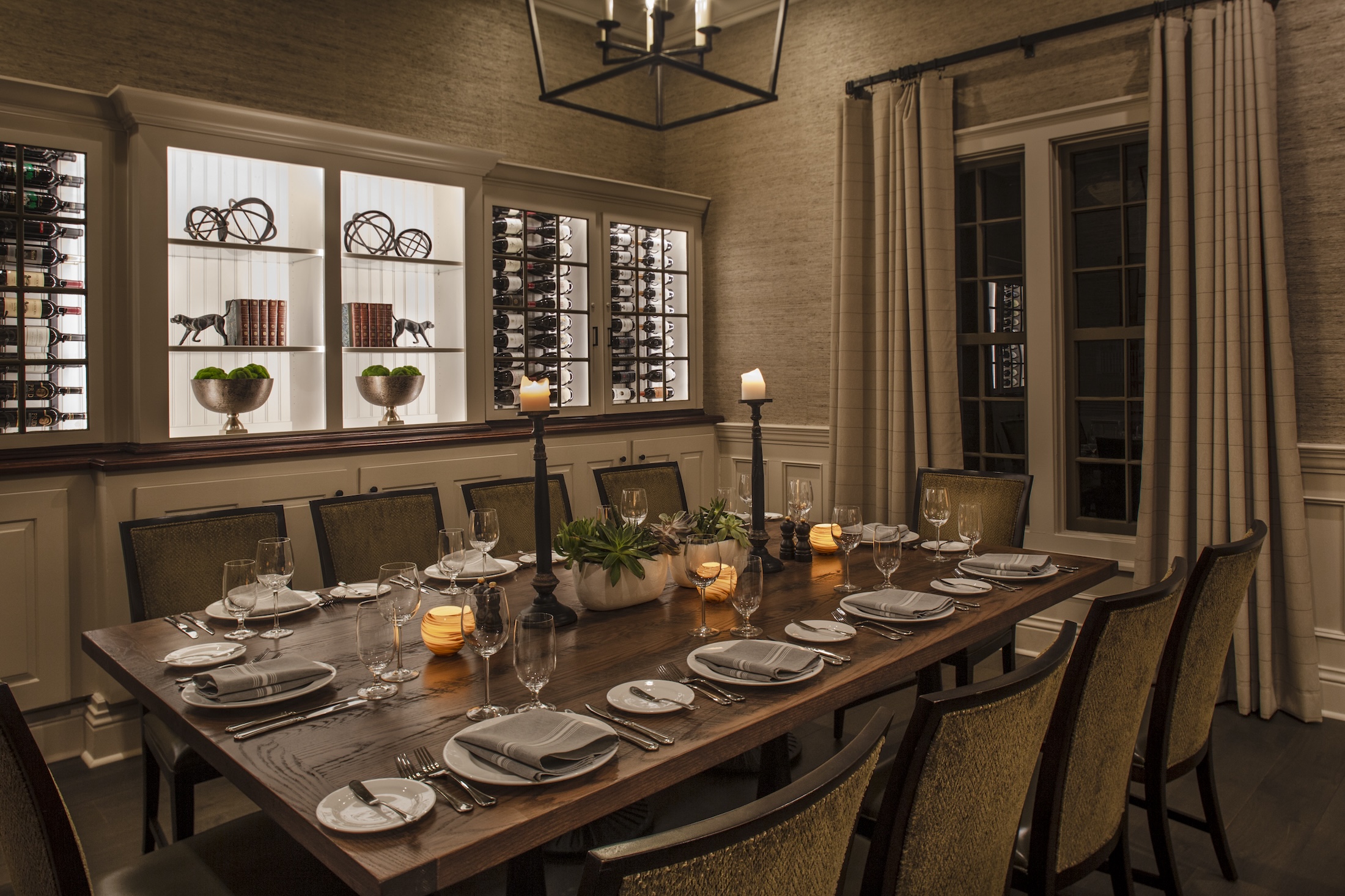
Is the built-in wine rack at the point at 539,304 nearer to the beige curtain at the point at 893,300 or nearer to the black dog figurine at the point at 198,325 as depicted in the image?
the black dog figurine at the point at 198,325

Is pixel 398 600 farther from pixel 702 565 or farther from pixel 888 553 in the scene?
pixel 888 553

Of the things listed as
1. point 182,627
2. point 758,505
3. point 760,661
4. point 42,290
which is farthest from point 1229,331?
point 42,290

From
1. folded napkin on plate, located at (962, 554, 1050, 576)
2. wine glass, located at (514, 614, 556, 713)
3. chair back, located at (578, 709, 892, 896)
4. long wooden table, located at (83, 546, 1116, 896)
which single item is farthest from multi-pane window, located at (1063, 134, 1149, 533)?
chair back, located at (578, 709, 892, 896)

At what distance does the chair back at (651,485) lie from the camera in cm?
328

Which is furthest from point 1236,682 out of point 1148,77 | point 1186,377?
point 1148,77

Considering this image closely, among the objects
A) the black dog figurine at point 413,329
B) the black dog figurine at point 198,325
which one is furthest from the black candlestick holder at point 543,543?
the black dog figurine at point 413,329

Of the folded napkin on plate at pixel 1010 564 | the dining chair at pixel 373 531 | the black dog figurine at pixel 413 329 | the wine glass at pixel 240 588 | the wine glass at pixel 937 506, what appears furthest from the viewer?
the black dog figurine at pixel 413 329

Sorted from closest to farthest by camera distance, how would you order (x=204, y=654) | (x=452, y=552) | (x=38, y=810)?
1. (x=38, y=810)
2. (x=204, y=654)
3. (x=452, y=552)

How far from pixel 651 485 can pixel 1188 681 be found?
1.95m

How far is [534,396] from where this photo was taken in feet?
6.25

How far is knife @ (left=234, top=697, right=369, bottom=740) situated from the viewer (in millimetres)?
1354

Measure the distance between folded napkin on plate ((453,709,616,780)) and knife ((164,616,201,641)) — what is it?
0.87m

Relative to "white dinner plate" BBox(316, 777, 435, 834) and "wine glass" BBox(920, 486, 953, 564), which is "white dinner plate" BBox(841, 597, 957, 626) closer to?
"wine glass" BBox(920, 486, 953, 564)

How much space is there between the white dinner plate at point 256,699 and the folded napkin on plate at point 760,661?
656 mm
